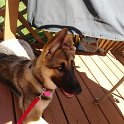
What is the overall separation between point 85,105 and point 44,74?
0.94 meters

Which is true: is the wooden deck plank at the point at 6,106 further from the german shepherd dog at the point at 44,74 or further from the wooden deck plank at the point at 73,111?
the wooden deck plank at the point at 73,111

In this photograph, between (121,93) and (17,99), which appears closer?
(17,99)

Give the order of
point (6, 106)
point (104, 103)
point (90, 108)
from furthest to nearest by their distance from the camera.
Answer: point (104, 103) → point (90, 108) → point (6, 106)

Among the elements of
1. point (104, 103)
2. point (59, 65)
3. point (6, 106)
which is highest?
point (59, 65)

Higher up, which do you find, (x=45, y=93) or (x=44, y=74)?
(x=44, y=74)

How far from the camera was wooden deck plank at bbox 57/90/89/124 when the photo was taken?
115 inches

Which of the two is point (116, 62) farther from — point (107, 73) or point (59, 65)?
point (59, 65)

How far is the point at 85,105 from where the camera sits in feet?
10.6

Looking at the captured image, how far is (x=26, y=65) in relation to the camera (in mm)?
2729

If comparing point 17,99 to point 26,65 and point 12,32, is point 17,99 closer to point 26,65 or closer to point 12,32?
point 26,65

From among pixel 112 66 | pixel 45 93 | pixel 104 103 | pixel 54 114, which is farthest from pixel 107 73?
pixel 45 93

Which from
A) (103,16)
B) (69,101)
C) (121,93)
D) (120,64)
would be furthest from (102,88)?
(103,16)

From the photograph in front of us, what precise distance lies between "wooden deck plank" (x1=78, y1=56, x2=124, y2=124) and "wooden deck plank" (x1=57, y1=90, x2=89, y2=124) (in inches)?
11.9

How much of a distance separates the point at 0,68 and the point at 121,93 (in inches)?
65.1
